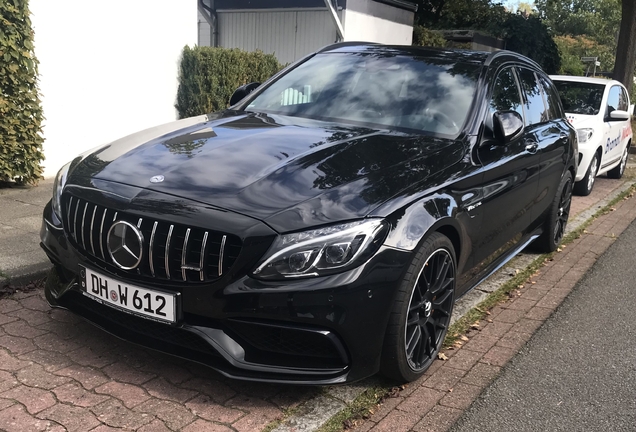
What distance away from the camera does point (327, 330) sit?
282 cm

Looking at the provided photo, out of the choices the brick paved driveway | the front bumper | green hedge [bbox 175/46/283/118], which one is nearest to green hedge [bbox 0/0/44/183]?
green hedge [bbox 175/46/283/118]

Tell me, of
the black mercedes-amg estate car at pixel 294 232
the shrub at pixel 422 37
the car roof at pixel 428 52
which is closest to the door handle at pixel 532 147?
the black mercedes-amg estate car at pixel 294 232

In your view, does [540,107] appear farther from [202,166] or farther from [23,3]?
[23,3]

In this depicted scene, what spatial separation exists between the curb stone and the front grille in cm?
77

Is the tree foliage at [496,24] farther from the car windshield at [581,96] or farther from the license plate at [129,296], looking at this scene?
the license plate at [129,296]

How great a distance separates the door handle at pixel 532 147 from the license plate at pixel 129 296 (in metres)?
3.01

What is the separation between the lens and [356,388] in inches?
130

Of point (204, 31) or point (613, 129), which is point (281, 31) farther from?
point (613, 129)

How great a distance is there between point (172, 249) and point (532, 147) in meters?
3.08

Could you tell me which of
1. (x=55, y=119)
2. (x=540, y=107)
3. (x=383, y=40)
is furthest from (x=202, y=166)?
(x=383, y=40)

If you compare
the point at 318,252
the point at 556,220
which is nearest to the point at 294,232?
the point at 318,252

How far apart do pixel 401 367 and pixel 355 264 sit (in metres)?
0.70

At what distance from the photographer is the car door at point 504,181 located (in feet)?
13.2

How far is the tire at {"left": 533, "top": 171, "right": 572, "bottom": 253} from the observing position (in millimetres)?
5809
